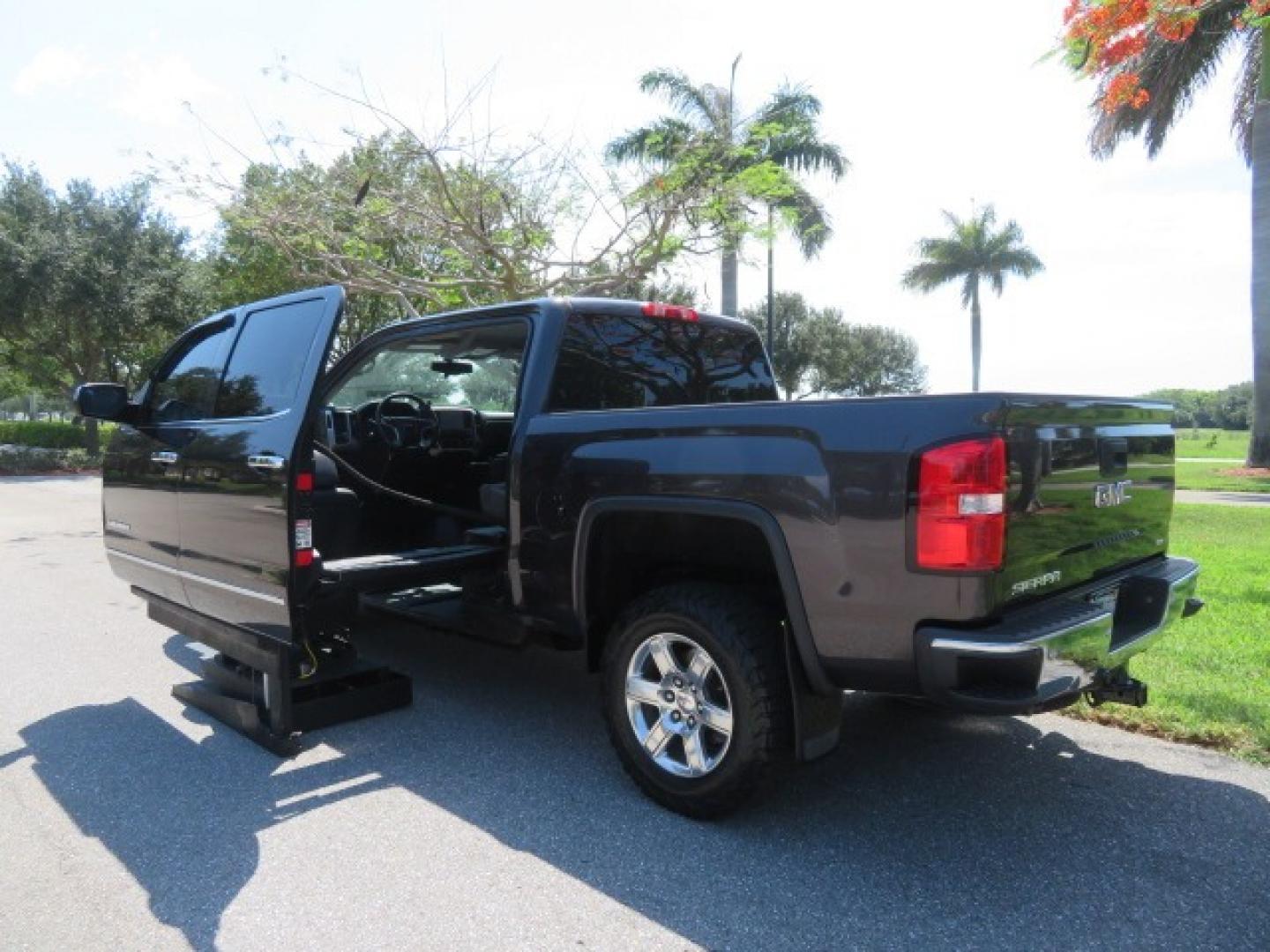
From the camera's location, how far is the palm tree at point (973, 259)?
135 ft

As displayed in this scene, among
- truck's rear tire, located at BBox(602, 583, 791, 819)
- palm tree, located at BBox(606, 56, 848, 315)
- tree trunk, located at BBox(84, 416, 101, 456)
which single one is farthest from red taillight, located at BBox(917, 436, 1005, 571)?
tree trunk, located at BBox(84, 416, 101, 456)

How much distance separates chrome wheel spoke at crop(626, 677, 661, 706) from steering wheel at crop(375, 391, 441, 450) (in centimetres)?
231

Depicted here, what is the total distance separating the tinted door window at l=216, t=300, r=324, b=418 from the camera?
12.8ft

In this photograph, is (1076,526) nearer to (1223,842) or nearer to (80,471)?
(1223,842)

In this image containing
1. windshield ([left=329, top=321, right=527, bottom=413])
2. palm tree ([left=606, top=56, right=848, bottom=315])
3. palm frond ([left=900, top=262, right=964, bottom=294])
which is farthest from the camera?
palm frond ([left=900, top=262, right=964, bottom=294])

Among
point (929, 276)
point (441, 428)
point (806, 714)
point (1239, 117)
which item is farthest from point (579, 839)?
point (929, 276)

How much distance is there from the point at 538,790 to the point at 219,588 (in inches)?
71.0

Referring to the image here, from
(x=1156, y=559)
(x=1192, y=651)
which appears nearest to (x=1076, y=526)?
(x=1156, y=559)

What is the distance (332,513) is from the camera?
15.2 ft

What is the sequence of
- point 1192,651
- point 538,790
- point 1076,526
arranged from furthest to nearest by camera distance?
point 1192,651 → point 538,790 → point 1076,526

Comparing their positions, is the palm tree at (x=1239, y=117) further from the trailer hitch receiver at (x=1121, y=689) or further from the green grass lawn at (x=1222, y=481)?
the trailer hitch receiver at (x=1121, y=689)

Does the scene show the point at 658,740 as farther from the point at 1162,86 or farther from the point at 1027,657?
the point at 1162,86

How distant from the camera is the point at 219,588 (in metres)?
4.14

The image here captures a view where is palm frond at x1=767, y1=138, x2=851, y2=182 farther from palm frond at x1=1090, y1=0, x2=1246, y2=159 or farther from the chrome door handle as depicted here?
the chrome door handle
